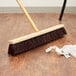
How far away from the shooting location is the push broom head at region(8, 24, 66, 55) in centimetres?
121

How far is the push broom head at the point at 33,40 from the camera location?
121 centimetres

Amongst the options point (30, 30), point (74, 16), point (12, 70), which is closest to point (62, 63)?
point (12, 70)

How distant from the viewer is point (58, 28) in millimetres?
1460

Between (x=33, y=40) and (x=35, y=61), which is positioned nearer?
(x=35, y=61)

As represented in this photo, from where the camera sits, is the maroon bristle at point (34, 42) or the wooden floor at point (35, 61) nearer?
the wooden floor at point (35, 61)

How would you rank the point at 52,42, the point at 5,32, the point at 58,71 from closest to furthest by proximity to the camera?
the point at 58,71 → the point at 52,42 → the point at 5,32

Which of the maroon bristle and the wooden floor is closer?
the wooden floor

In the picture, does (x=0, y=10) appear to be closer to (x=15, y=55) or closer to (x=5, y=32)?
(x=5, y=32)

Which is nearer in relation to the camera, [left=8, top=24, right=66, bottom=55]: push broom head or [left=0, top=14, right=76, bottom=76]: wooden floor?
[left=0, top=14, right=76, bottom=76]: wooden floor

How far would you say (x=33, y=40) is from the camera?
1.29 metres

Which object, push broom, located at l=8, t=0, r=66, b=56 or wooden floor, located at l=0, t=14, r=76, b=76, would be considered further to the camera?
push broom, located at l=8, t=0, r=66, b=56

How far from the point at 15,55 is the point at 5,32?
48 cm

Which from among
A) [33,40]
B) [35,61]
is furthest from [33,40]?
[35,61]

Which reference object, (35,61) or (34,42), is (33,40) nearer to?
(34,42)
